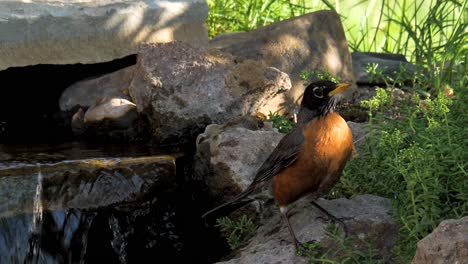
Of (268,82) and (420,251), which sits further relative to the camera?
(268,82)

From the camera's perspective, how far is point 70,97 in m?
6.93

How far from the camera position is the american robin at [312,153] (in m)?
4.52

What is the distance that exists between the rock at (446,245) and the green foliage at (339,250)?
605mm

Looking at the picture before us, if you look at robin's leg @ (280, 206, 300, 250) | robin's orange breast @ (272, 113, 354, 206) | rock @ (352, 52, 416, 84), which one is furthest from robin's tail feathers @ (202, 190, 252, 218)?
rock @ (352, 52, 416, 84)

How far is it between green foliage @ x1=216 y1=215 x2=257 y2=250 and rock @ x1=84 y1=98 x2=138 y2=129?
1.48m

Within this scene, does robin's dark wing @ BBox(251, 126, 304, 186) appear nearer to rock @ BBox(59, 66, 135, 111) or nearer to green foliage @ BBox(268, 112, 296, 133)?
green foliage @ BBox(268, 112, 296, 133)

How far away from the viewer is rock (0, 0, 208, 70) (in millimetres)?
6637

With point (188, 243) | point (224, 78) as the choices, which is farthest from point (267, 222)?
point (224, 78)

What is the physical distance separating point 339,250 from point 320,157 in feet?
1.55

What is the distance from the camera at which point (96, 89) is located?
6.86 m

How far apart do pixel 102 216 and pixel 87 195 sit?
0.15 m

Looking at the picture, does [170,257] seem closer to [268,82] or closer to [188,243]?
[188,243]

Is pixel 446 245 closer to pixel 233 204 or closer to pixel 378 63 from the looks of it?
pixel 233 204

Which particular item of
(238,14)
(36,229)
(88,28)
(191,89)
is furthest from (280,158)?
(238,14)
